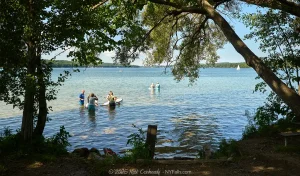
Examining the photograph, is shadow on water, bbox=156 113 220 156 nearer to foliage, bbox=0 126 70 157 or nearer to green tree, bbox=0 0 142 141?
foliage, bbox=0 126 70 157

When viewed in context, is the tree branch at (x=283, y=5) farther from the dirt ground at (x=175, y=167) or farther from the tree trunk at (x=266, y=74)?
the dirt ground at (x=175, y=167)

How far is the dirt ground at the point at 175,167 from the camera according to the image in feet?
21.6

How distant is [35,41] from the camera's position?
7512 mm

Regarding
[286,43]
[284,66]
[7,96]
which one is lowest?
[7,96]

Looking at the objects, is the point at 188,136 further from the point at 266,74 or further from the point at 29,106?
the point at 29,106

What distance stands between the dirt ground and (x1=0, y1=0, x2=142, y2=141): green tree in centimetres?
139

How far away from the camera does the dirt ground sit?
6574 millimetres

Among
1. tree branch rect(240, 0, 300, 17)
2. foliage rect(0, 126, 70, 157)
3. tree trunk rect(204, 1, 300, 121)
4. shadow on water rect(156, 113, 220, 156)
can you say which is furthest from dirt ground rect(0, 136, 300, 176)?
shadow on water rect(156, 113, 220, 156)

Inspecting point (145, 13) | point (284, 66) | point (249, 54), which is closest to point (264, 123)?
point (284, 66)

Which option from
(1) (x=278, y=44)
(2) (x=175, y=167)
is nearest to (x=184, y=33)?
(1) (x=278, y=44)

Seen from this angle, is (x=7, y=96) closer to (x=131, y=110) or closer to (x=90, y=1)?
(x=90, y=1)

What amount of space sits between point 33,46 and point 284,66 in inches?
373

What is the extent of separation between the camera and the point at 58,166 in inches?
282

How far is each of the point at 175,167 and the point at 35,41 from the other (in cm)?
498
